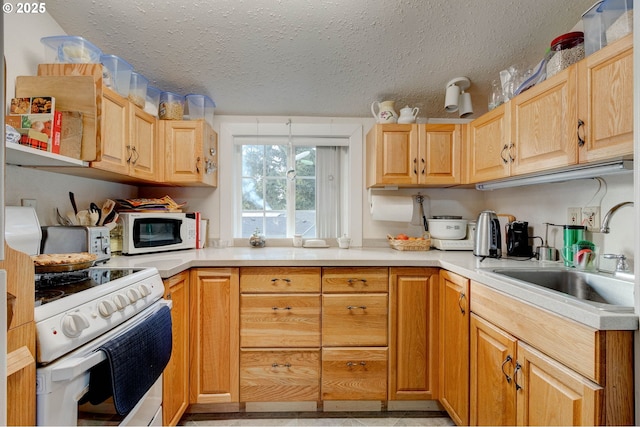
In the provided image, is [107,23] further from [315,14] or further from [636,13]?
[636,13]

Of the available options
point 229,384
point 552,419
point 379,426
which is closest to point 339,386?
point 379,426

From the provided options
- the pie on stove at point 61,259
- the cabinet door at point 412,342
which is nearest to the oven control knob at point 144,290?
the pie on stove at point 61,259

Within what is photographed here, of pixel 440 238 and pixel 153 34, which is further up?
pixel 153 34

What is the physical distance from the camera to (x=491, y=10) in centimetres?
154

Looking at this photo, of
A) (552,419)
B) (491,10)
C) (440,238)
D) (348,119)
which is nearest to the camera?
(552,419)

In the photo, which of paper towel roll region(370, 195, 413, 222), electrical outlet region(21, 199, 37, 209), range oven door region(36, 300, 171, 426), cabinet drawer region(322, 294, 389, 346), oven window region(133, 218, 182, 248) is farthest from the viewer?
paper towel roll region(370, 195, 413, 222)

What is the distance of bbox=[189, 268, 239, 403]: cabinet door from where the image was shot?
5.44 ft

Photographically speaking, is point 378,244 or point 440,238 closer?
point 440,238

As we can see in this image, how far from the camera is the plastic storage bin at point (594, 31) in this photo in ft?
3.76

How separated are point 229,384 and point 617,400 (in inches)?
66.3

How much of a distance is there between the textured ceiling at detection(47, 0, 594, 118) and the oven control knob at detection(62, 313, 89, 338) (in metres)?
1.55

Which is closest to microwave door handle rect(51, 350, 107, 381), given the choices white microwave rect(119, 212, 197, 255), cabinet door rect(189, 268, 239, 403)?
cabinet door rect(189, 268, 239, 403)

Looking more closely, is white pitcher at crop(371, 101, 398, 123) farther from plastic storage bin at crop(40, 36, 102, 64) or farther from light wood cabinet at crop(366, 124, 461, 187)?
plastic storage bin at crop(40, 36, 102, 64)

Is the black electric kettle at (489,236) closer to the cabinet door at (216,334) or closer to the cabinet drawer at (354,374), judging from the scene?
the cabinet drawer at (354,374)
